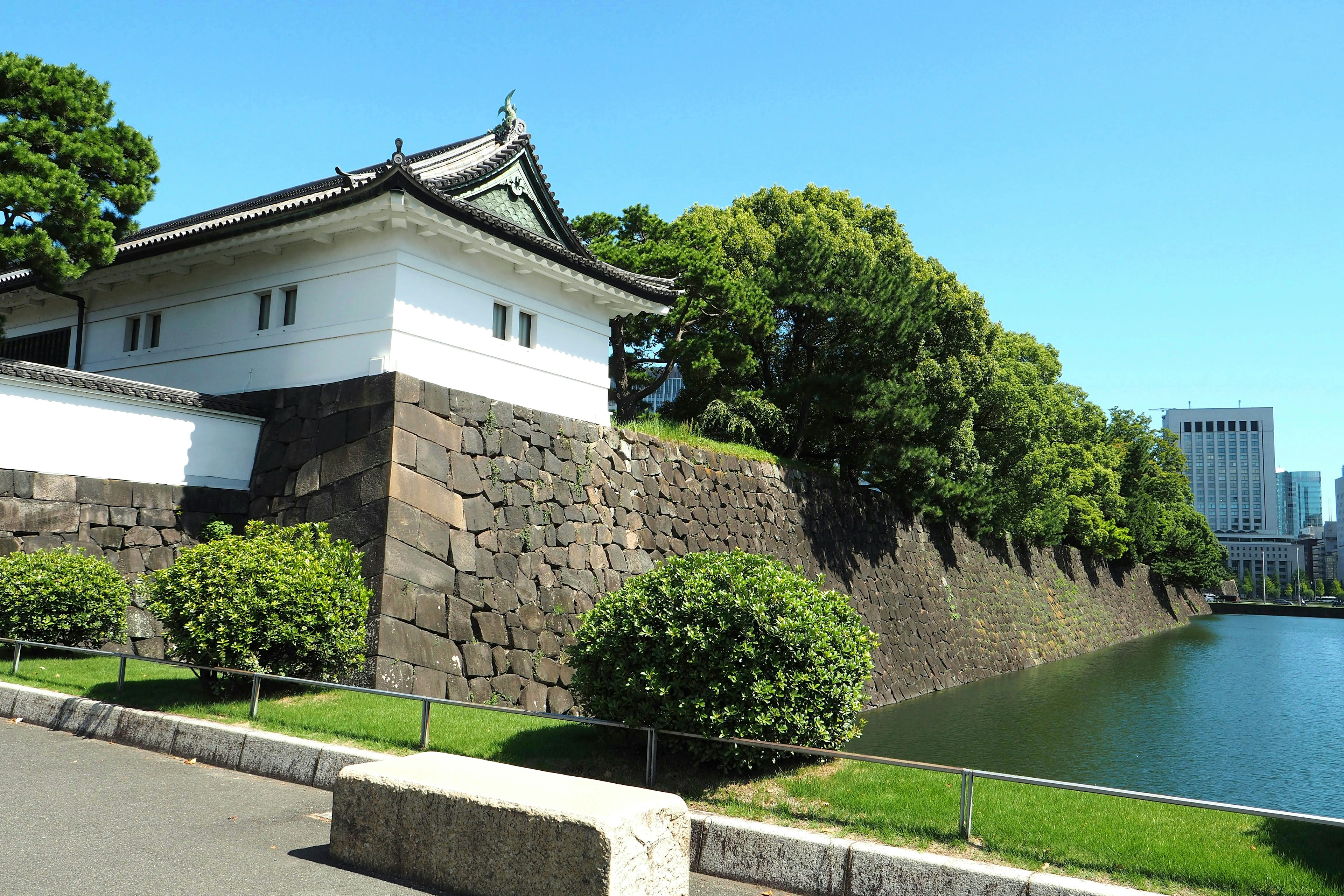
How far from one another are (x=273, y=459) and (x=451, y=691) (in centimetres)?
417

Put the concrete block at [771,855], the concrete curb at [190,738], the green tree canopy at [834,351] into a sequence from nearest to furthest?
the concrete block at [771,855]
the concrete curb at [190,738]
the green tree canopy at [834,351]

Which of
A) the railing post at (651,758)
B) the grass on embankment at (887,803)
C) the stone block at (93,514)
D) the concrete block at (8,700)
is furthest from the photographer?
the stone block at (93,514)

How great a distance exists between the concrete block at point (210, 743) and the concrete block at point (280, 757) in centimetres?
7

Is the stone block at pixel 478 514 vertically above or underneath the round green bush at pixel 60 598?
above

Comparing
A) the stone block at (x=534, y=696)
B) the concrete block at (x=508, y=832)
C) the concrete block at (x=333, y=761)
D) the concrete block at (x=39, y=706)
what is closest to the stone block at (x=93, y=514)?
the concrete block at (x=39, y=706)

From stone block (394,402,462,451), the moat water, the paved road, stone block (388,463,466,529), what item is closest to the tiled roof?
stone block (394,402,462,451)

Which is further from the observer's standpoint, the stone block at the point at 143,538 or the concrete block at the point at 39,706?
the stone block at the point at 143,538

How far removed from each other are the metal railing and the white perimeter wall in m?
2.77

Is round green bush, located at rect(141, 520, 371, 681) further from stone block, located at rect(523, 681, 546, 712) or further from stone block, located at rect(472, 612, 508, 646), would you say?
stone block, located at rect(523, 681, 546, 712)

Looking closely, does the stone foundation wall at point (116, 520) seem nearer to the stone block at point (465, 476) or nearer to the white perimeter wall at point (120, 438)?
the white perimeter wall at point (120, 438)

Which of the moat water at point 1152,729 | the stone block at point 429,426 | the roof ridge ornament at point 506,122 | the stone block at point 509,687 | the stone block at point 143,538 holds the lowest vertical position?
the moat water at point 1152,729

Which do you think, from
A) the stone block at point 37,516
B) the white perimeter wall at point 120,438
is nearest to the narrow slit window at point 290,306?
the white perimeter wall at point 120,438

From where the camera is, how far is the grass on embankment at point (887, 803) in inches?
193

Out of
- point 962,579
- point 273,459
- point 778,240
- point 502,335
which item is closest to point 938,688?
point 962,579
